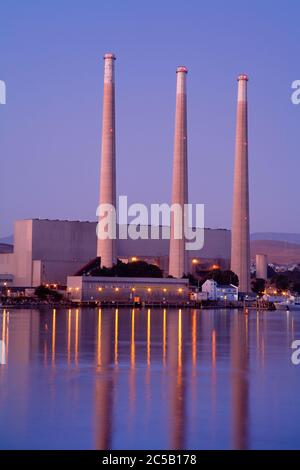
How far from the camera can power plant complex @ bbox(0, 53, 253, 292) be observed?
265 ft

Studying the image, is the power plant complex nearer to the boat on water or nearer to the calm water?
the boat on water

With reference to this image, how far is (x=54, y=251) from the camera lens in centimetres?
8975

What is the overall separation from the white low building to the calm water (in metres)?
58.8

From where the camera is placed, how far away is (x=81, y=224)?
91.4 meters

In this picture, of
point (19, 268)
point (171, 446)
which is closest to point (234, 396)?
point (171, 446)

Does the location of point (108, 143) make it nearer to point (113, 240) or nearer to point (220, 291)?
point (113, 240)

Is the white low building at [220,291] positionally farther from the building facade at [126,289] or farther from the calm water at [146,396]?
the calm water at [146,396]

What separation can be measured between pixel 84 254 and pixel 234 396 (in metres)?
75.0

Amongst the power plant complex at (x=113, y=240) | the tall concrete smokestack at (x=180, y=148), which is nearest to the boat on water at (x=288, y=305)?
the power plant complex at (x=113, y=240)

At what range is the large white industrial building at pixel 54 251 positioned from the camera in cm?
8850

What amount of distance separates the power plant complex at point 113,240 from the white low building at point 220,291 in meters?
1.50

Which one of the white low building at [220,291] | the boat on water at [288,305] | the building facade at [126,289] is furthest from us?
the boat on water at [288,305]

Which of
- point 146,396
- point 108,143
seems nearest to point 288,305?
point 108,143

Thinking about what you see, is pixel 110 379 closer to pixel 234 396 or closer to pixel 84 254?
pixel 234 396
